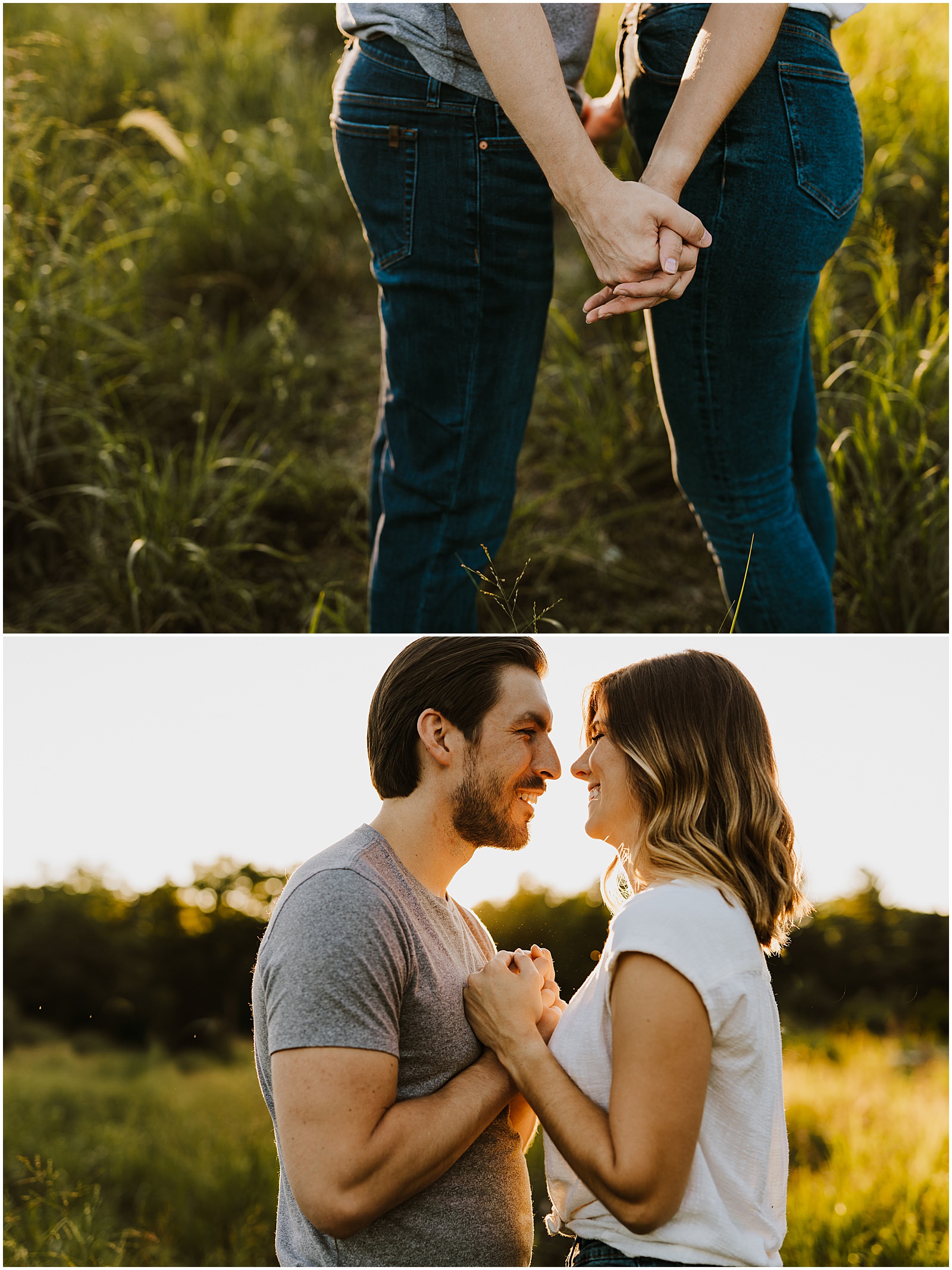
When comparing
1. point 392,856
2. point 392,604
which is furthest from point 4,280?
point 392,856

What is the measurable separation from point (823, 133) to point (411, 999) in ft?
4.85

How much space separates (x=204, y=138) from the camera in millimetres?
3752

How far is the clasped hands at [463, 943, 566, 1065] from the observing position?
1270 mm

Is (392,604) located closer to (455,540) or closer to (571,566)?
(455,540)

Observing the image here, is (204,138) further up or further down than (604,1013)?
further up

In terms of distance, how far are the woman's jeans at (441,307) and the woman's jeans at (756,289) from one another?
267mm

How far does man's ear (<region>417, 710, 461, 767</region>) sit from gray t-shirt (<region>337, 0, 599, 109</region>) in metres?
1.00

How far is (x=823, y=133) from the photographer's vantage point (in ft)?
4.68

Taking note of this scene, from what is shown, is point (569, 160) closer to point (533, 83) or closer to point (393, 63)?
point (533, 83)

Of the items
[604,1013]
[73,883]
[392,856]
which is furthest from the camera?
[73,883]

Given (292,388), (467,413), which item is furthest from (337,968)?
(292,388)

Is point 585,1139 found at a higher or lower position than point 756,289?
lower

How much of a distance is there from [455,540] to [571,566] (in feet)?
3.36

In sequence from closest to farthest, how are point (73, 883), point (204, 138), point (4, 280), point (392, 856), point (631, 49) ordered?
point (392, 856) → point (631, 49) → point (4, 280) → point (73, 883) → point (204, 138)
